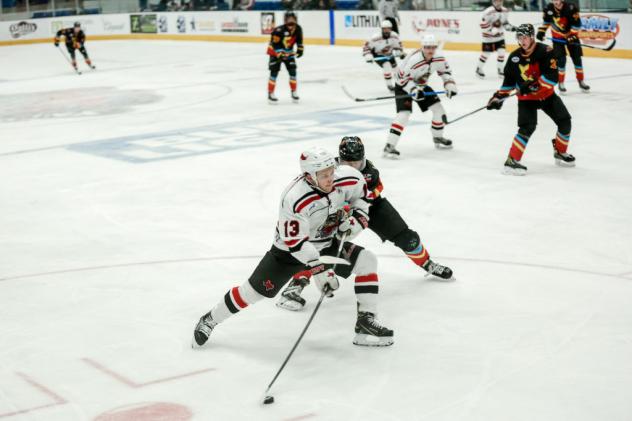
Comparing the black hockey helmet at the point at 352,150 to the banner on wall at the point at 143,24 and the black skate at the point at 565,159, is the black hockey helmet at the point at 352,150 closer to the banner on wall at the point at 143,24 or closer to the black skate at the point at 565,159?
the black skate at the point at 565,159

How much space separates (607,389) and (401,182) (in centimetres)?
550

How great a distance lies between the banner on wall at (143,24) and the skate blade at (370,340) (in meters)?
30.7

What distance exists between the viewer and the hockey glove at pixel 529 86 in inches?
379

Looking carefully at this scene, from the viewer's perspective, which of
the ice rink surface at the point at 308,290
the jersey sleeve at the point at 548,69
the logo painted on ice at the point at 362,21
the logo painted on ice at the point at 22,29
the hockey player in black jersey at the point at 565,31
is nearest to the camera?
the ice rink surface at the point at 308,290

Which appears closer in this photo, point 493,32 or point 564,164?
point 564,164

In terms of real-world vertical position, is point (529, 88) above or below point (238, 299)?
above

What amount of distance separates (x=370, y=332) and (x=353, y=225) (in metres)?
0.65

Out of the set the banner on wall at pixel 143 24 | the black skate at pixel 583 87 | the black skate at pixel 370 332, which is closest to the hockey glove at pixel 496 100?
the black skate at pixel 370 332

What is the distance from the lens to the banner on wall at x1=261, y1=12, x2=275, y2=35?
1160 inches

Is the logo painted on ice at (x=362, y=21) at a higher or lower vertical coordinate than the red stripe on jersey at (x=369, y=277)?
higher

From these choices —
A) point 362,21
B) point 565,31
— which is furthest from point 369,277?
point 362,21

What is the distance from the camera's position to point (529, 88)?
966 centimetres

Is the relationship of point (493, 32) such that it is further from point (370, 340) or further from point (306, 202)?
point (306, 202)

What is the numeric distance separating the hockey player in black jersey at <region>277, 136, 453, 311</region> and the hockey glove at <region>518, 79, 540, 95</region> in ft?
12.3
